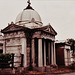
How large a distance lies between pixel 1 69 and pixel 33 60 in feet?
16.4

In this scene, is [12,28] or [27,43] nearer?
[27,43]

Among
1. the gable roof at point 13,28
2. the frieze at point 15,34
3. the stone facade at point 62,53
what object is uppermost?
the gable roof at point 13,28

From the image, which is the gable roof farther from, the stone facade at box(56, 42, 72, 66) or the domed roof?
the stone facade at box(56, 42, 72, 66)

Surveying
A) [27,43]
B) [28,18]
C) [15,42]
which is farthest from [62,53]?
[15,42]

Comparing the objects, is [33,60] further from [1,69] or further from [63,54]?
[63,54]

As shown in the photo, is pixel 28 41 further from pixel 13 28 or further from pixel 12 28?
pixel 12 28

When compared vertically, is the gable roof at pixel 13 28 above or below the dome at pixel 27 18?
below

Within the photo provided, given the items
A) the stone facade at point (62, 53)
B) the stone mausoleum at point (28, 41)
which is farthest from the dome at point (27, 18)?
the stone facade at point (62, 53)

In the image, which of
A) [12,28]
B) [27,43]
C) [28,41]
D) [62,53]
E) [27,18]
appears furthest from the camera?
[62,53]

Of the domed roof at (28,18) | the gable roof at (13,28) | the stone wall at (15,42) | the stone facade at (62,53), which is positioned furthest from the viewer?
the stone facade at (62,53)

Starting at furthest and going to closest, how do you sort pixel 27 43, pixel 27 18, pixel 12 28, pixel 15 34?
pixel 27 18 → pixel 12 28 → pixel 15 34 → pixel 27 43

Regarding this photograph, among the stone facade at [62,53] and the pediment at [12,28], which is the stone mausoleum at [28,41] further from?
the stone facade at [62,53]

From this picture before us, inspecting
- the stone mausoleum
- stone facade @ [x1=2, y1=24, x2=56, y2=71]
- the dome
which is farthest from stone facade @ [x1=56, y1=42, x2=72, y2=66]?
stone facade @ [x1=2, y1=24, x2=56, y2=71]

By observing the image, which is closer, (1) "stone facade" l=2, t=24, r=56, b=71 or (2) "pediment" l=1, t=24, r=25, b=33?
(1) "stone facade" l=2, t=24, r=56, b=71
